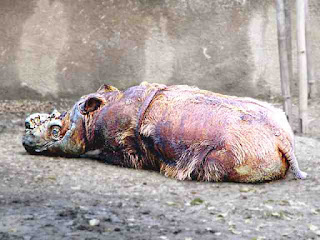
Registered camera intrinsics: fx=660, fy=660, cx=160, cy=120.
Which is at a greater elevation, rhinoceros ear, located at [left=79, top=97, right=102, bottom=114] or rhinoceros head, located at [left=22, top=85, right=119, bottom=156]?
rhinoceros ear, located at [left=79, top=97, right=102, bottom=114]

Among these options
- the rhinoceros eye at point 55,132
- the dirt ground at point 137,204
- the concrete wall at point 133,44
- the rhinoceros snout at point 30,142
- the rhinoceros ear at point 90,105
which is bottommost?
the dirt ground at point 137,204

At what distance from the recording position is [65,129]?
14.9 ft

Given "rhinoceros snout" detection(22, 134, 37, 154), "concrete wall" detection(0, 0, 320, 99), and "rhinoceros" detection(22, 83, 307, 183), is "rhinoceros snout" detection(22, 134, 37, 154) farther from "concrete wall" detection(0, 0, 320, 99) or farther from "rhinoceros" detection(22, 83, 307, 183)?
"concrete wall" detection(0, 0, 320, 99)

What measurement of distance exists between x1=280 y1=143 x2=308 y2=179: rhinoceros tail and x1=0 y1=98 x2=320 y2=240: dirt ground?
0.19 feet

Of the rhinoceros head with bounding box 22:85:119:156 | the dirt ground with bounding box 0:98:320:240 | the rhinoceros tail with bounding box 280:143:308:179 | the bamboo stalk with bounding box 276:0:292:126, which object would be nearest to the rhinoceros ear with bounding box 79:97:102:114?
the rhinoceros head with bounding box 22:85:119:156

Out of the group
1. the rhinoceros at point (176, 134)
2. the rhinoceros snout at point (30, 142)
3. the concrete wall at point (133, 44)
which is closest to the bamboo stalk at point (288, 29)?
the concrete wall at point (133, 44)

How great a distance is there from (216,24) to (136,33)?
0.84m

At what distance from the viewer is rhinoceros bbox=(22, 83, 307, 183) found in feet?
13.0

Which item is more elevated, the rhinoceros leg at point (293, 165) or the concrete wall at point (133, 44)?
the concrete wall at point (133, 44)

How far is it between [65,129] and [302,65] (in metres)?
2.39

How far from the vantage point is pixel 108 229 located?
3.01m

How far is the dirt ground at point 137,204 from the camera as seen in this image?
119 inches

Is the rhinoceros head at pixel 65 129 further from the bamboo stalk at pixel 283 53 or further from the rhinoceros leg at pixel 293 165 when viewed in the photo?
the bamboo stalk at pixel 283 53

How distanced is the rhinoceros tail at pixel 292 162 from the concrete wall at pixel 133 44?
2.94 m
